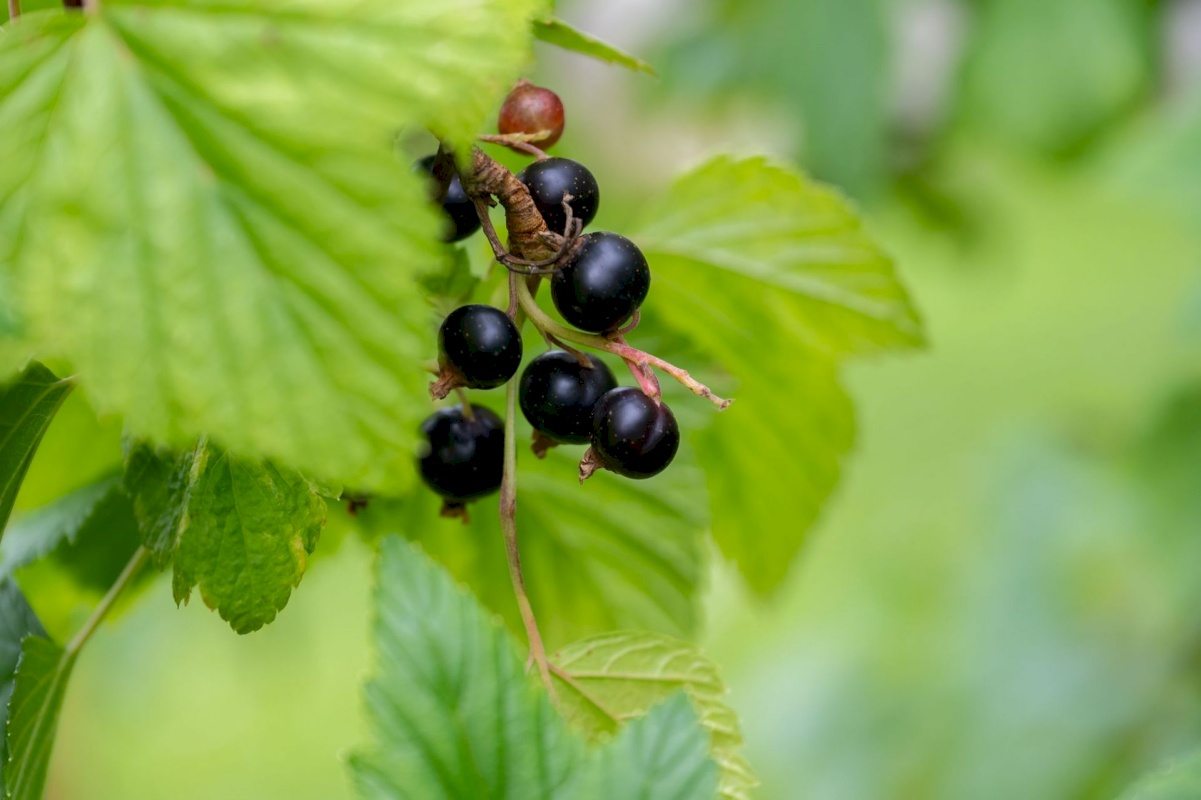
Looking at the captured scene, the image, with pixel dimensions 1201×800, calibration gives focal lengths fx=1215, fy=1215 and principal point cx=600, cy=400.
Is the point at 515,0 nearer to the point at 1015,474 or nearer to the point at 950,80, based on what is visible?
the point at 950,80

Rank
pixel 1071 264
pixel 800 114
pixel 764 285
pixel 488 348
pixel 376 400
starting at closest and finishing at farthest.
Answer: pixel 376 400 < pixel 488 348 < pixel 764 285 < pixel 800 114 < pixel 1071 264

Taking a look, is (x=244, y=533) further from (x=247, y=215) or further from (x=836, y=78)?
(x=836, y=78)

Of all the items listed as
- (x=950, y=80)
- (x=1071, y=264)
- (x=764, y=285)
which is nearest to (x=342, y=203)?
(x=764, y=285)

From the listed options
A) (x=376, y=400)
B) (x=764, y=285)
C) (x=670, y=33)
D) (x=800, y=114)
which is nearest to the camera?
(x=376, y=400)

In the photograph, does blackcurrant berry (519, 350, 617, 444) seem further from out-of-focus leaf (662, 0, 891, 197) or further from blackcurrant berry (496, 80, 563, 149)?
out-of-focus leaf (662, 0, 891, 197)

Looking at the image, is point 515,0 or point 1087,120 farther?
point 1087,120

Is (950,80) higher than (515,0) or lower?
lower
